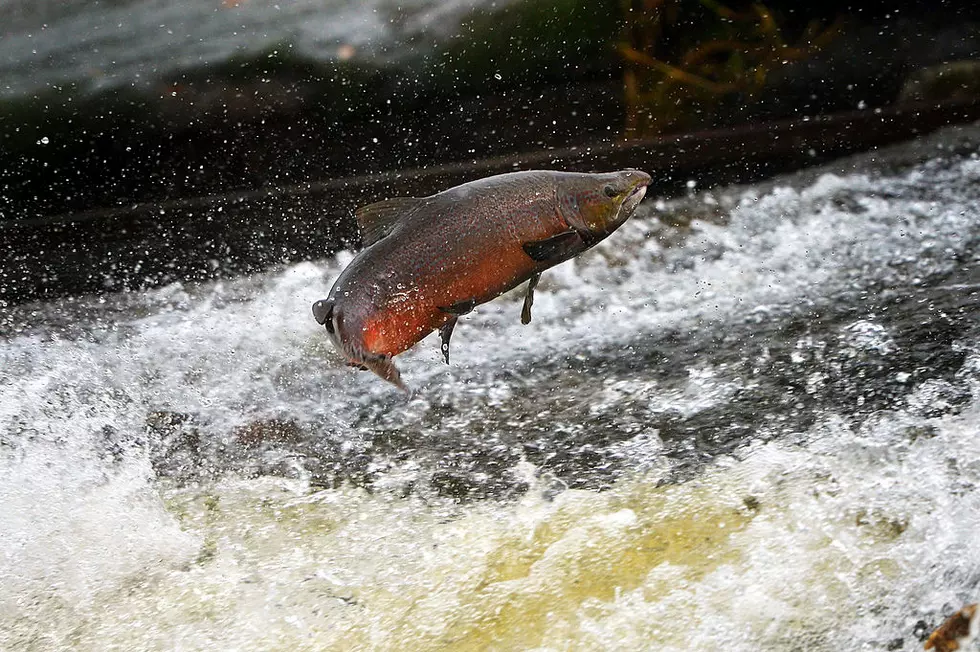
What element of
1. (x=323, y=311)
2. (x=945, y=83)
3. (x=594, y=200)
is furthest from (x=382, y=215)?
(x=945, y=83)

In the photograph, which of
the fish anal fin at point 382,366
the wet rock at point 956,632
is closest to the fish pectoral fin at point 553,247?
the fish anal fin at point 382,366

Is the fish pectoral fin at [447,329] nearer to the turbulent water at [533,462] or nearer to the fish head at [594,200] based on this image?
the fish head at [594,200]

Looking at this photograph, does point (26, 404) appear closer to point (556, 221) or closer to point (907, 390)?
point (556, 221)

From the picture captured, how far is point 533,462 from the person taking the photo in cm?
267

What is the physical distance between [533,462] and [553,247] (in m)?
0.81

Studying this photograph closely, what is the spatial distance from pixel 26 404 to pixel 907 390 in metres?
2.40

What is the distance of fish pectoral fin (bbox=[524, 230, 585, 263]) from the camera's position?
80.4 inches

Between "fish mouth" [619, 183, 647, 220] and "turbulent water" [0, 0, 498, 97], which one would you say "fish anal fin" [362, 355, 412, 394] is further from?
"turbulent water" [0, 0, 498, 97]

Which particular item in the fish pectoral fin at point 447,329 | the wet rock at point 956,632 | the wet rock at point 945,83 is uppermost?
the fish pectoral fin at point 447,329

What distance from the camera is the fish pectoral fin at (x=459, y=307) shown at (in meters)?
2.01

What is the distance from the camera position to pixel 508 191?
6.91ft

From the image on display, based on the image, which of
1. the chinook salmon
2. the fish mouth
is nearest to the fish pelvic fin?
the chinook salmon

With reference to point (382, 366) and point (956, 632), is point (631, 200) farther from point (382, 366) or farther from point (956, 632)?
point (956, 632)

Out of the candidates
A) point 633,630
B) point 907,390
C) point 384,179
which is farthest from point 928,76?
point 633,630
